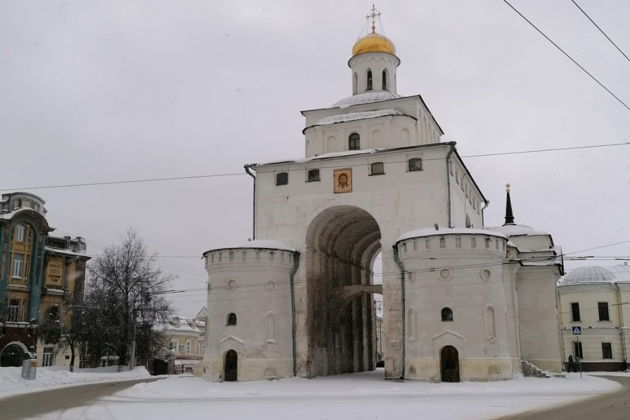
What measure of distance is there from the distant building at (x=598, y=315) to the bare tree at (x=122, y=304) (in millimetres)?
28967

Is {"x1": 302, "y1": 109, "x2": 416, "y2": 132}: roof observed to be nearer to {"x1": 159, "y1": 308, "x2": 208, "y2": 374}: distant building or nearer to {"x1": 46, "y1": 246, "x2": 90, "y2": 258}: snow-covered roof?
{"x1": 46, "y1": 246, "x2": 90, "y2": 258}: snow-covered roof

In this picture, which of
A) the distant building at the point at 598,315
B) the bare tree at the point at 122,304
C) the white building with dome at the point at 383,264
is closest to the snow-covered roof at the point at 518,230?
the white building with dome at the point at 383,264

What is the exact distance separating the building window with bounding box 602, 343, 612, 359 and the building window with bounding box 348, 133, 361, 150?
85.5 ft

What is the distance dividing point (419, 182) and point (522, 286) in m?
10.0

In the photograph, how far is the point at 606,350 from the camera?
47.0 m

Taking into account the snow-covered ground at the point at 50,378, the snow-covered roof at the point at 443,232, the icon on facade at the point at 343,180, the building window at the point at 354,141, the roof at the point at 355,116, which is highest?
the roof at the point at 355,116

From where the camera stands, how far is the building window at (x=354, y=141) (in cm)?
3578

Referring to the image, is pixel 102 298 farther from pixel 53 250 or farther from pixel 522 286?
pixel 522 286

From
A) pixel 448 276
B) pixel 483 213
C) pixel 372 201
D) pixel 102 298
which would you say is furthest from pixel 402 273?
A: pixel 102 298

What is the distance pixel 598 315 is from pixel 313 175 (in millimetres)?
27787

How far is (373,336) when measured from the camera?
44.2 metres

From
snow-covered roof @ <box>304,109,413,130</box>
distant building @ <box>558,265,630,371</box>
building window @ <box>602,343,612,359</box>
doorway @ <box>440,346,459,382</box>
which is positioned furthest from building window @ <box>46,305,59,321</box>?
building window @ <box>602,343,612,359</box>

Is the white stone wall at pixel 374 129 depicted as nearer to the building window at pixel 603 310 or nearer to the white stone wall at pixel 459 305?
the white stone wall at pixel 459 305

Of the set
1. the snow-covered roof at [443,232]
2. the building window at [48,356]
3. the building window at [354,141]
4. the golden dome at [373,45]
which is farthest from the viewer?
the building window at [48,356]
